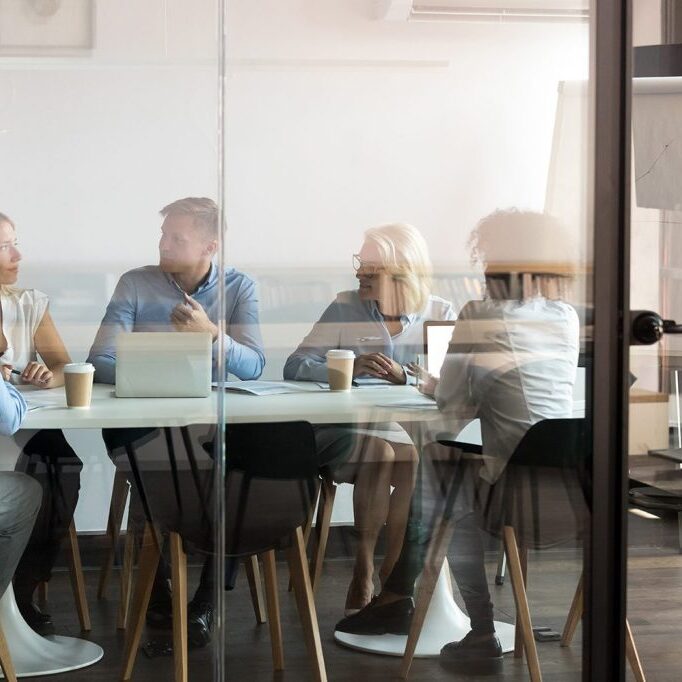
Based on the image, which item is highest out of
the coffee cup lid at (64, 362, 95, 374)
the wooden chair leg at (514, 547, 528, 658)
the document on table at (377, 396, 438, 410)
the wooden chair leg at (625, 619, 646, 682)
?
the coffee cup lid at (64, 362, 95, 374)

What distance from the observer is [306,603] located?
2451mm

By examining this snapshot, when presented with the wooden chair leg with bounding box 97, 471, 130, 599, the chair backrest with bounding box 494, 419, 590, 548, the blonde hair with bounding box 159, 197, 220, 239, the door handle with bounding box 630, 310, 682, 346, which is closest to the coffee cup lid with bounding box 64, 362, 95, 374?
the wooden chair leg with bounding box 97, 471, 130, 599

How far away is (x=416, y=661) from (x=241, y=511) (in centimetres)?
52

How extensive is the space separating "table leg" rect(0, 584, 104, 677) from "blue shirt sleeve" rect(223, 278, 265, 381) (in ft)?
2.07

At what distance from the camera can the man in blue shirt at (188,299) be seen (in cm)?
233

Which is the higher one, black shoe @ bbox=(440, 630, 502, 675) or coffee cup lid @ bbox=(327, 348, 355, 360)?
coffee cup lid @ bbox=(327, 348, 355, 360)

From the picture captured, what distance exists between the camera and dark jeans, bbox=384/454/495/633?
2.50 m

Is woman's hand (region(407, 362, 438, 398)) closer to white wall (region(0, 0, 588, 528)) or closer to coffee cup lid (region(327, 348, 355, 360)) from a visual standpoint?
coffee cup lid (region(327, 348, 355, 360))

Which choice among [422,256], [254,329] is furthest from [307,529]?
[422,256]

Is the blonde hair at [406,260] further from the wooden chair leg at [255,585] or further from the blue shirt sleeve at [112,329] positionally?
the wooden chair leg at [255,585]

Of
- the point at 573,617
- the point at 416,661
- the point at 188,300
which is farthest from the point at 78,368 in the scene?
the point at 573,617

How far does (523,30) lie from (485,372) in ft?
2.46

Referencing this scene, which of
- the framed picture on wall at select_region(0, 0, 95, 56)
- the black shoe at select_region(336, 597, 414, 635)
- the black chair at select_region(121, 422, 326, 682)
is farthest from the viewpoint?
the black shoe at select_region(336, 597, 414, 635)

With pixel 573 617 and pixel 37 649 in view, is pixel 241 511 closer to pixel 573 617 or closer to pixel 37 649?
pixel 37 649
